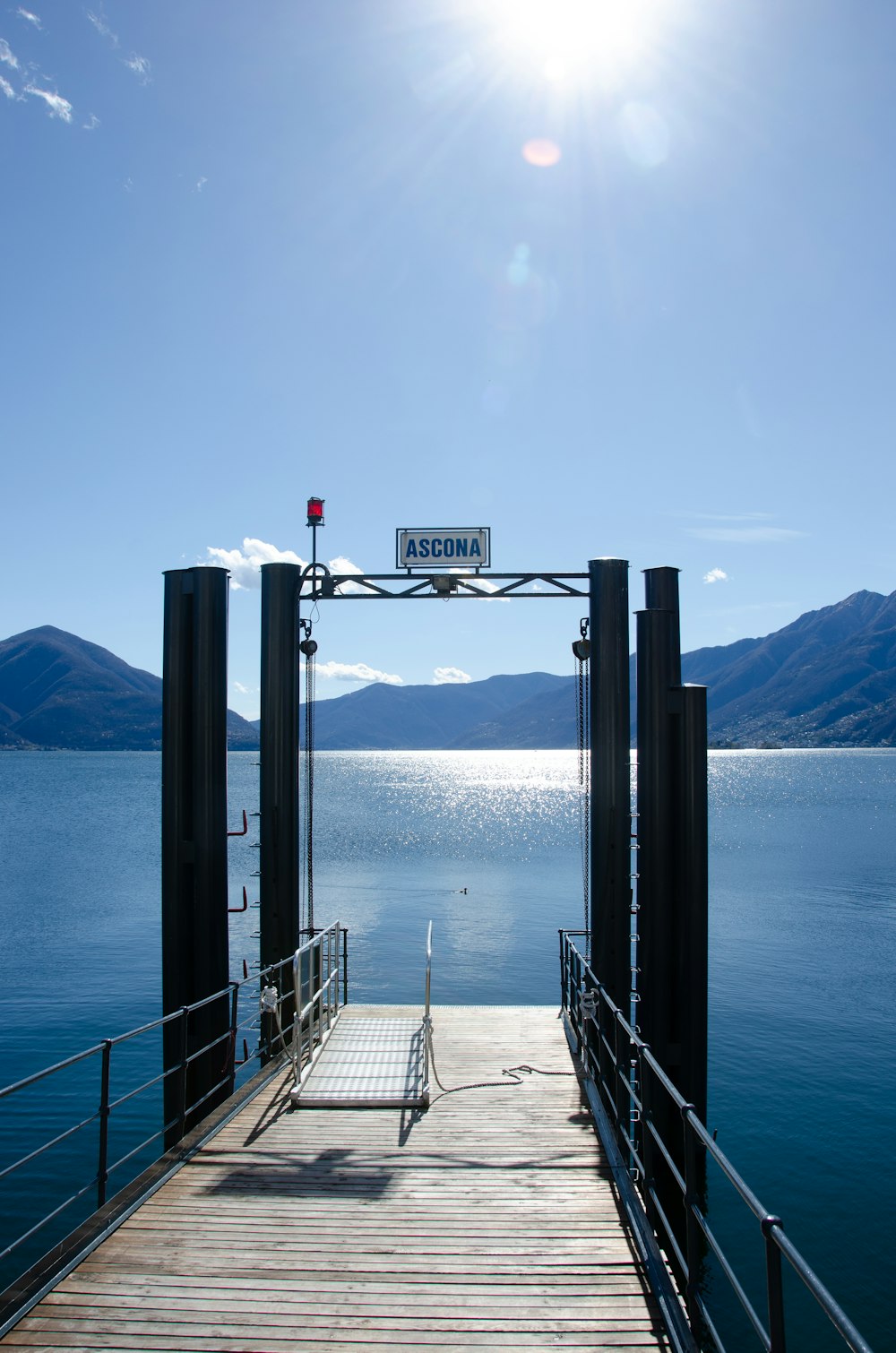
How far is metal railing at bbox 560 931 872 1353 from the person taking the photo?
352 centimetres

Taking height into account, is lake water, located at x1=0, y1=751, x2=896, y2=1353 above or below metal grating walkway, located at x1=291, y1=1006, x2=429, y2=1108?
below

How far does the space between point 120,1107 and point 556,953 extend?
54.4 ft

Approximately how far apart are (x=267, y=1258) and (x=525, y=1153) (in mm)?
2613

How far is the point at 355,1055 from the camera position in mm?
10172

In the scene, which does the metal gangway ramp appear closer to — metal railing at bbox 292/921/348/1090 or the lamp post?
metal railing at bbox 292/921/348/1090

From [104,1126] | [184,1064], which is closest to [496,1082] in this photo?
[184,1064]

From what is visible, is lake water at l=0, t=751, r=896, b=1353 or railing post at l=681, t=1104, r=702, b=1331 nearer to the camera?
railing post at l=681, t=1104, r=702, b=1331

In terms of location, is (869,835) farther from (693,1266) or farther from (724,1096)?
(693,1266)

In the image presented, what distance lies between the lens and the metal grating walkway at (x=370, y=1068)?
8.69 meters

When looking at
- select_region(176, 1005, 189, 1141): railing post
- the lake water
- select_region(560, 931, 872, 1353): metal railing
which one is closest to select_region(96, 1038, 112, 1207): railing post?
select_region(176, 1005, 189, 1141): railing post

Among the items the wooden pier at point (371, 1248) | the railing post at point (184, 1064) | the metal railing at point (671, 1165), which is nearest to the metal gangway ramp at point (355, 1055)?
the wooden pier at point (371, 1248)

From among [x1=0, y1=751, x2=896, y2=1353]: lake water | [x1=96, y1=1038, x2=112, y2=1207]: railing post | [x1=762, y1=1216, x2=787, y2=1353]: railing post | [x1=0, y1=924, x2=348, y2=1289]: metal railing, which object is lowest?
[x1=0, y1=751, x2=896, y2=1353]: lake water

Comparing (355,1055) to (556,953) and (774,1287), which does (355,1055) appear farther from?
(556,953)

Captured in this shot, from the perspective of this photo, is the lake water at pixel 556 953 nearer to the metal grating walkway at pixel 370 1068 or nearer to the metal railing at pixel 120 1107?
the metal railing at pixel 120 1107
